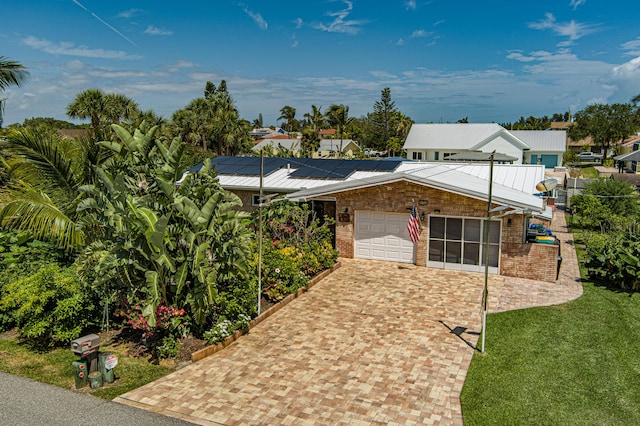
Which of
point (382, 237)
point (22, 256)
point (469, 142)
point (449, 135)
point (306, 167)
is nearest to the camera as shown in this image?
point (22, 256)

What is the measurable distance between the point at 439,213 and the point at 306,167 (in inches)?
335

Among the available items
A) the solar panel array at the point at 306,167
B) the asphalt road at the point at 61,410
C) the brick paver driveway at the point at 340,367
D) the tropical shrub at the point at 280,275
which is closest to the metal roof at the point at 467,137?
the solar panel array at the point at 306,167

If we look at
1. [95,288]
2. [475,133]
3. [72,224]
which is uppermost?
[475,133]

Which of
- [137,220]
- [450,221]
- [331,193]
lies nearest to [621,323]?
[450,221]

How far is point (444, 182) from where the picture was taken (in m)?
Answer: 17.7

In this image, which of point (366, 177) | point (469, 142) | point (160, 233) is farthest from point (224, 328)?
point (469, 142)

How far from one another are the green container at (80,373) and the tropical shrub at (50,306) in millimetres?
1909

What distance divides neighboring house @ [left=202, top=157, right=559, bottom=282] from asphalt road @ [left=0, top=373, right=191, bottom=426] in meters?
9.05

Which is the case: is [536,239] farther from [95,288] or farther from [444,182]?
[95,288]

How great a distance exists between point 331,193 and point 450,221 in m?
4.61

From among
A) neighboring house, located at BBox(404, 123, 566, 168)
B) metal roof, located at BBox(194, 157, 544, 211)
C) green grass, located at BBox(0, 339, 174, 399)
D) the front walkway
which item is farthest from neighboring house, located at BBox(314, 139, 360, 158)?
green grass, located at BBox(0, 339, 174, 399)

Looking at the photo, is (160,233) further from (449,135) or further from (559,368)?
(449,135)

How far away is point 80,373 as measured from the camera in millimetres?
9484

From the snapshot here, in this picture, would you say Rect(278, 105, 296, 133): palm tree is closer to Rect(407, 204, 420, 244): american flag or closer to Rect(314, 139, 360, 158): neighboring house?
Rect(314, 139, 360, 158): neighboring house
